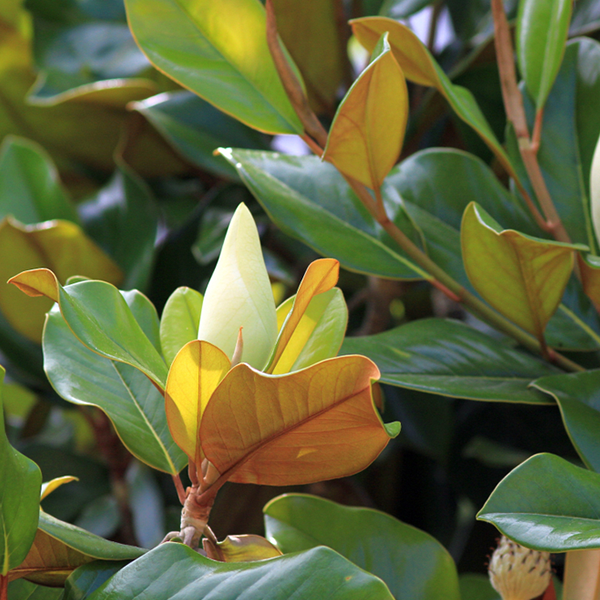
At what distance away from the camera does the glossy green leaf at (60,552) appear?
309 mm

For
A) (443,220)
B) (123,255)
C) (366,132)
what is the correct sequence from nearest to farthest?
(366,132) < (443,220) < (123,255)

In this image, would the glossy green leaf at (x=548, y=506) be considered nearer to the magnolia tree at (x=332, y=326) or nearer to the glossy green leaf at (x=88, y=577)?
the magnolia tree at (x=332, y=326)

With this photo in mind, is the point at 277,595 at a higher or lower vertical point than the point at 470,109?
lower

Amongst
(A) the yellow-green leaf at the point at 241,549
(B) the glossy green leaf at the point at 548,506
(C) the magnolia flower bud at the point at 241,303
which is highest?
(C) the magnolia flower bud at the point at 241,303

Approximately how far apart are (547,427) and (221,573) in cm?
55

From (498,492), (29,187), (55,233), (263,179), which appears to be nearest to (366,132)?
(263,179)

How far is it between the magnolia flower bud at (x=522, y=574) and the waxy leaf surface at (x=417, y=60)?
27cm

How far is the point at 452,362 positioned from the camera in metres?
0.43

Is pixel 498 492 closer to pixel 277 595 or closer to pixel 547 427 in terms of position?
pixel 277 595

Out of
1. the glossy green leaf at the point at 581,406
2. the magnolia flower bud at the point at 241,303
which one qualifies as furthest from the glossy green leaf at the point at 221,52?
the glossy green leaf at the point at 581,406

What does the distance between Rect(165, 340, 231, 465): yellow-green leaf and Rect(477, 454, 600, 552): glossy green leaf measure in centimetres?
14

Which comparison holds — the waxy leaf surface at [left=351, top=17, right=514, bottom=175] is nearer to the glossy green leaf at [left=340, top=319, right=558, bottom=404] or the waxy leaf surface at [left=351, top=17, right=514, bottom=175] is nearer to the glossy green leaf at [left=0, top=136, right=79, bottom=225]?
the glossy green leaf at [left=340, top=319, right=558, bottom=404]

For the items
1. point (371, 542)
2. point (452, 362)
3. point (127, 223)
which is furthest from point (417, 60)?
point (127, 223)

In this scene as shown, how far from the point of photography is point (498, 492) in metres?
0.30
